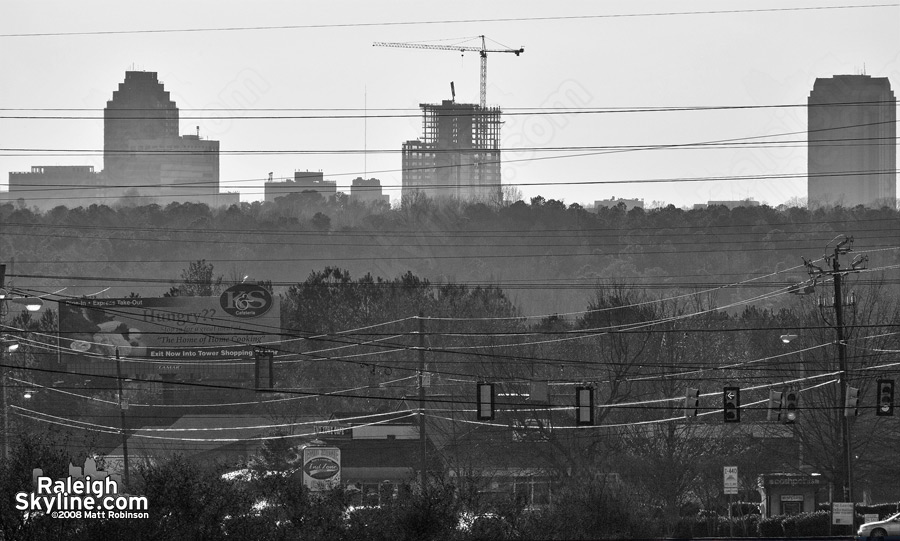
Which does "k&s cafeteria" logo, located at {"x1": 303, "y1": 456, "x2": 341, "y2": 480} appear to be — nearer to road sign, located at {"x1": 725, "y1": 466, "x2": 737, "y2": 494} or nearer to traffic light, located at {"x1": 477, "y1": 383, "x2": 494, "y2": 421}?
traffic light, located at {"x1": 477, "y1": 383, "x2": 494, "y2": 421}

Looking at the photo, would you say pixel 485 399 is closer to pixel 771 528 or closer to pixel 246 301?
pixel 771 528

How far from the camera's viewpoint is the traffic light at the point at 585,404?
4150 centimetres

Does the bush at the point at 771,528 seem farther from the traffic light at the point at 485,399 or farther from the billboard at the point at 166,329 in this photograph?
the billboard at the point at 166,329

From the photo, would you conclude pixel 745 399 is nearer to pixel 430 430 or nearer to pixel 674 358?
pixel 674 358

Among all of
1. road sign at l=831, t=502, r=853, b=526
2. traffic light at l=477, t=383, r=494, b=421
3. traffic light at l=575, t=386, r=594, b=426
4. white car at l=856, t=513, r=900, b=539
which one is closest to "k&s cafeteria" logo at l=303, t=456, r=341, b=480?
traffic light at l=477, t=383, r=494, b=421

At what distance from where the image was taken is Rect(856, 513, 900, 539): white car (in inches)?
1821

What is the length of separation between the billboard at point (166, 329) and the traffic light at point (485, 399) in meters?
50.1

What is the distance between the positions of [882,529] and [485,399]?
1498 centimetres

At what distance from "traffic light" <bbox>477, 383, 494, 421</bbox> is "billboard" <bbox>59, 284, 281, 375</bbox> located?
164 feet

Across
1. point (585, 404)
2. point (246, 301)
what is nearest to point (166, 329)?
point (246, 301)

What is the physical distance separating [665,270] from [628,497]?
93329 millimetres

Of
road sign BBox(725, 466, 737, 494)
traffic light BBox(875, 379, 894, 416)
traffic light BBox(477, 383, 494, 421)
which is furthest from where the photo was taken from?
road sign BBox(725, 466, 737, 494)

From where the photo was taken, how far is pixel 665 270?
144m

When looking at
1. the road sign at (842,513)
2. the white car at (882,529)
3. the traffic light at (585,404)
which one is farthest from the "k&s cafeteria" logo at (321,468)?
the white car at (882,529)
